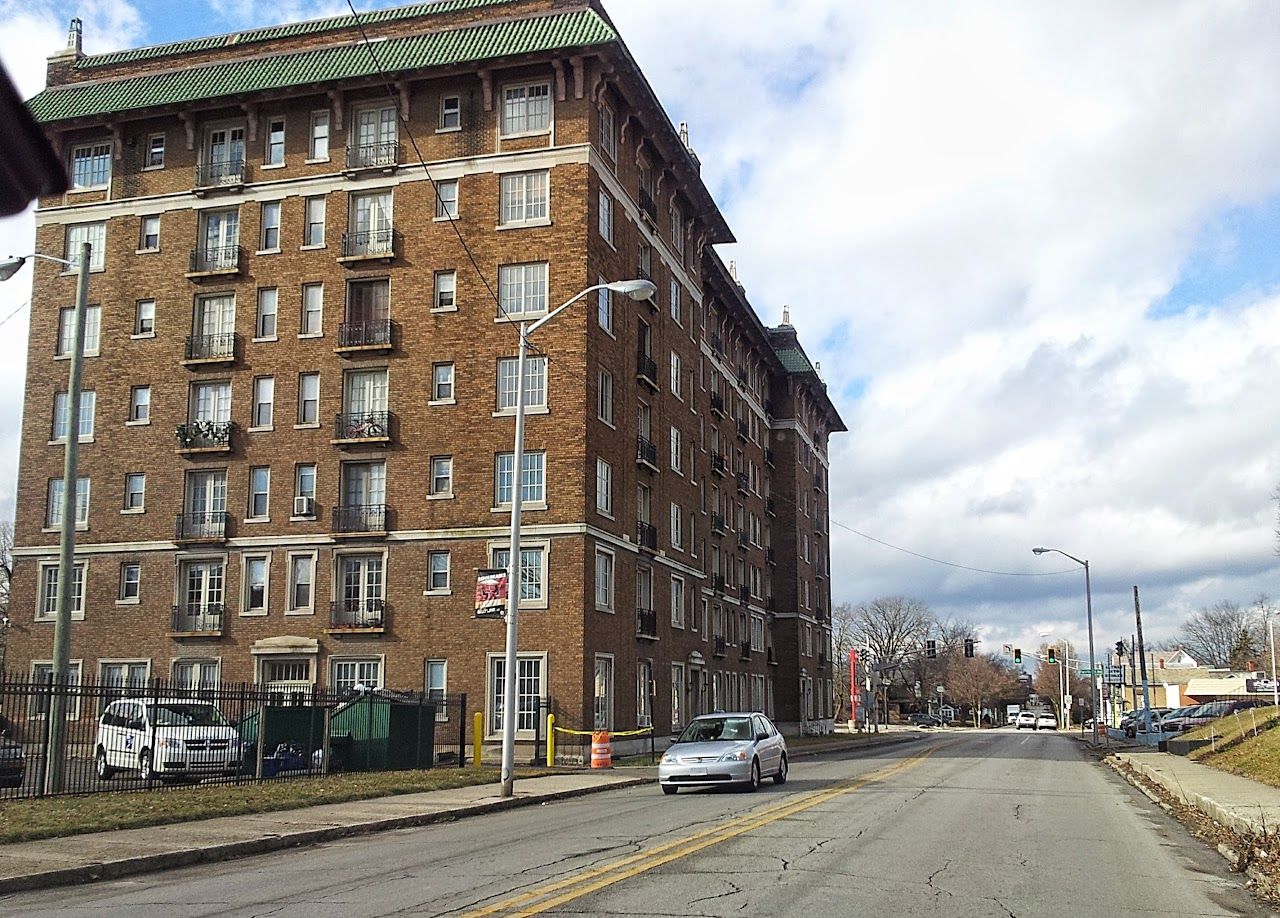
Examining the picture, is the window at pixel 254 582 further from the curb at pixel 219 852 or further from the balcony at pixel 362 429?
the curb at pixel 219 852

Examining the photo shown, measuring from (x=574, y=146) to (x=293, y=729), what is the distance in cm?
2264

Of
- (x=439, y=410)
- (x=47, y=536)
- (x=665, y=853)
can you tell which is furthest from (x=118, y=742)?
(x=47, y=536)

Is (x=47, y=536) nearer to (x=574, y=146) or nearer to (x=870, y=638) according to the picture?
(x=574, y=146)

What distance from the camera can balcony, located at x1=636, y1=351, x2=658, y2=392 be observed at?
4597cm

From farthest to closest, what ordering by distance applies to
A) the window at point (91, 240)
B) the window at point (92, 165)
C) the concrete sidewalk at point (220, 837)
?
1. the window at point (92, 165)
2. the window at point (91, 240)
3. the concrete sidewalk at point (220, 837)

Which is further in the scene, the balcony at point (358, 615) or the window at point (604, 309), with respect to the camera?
the window at point (604, 309)

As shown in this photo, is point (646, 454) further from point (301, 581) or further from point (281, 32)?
point (281, 32)

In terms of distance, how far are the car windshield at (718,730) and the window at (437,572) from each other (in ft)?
55.3

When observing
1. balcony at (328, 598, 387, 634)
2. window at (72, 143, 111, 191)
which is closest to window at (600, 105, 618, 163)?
balcony at (328, 598, 387, 634)

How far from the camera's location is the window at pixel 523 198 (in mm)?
41969

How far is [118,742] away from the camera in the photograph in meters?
24.6

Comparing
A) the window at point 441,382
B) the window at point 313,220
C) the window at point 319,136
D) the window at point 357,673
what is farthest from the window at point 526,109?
the window at point 357,673

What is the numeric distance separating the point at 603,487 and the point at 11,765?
2414 cm

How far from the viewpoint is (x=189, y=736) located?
25.0 metres
